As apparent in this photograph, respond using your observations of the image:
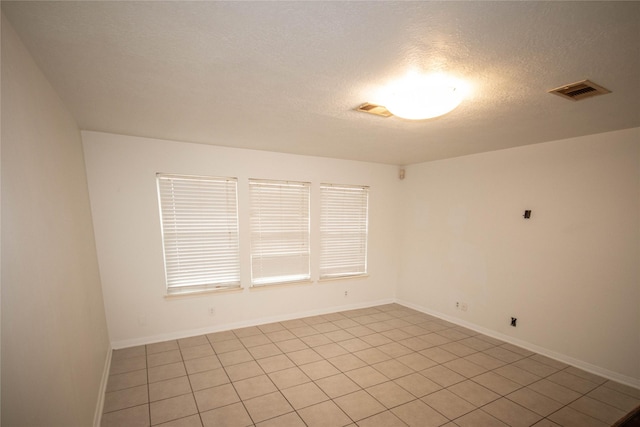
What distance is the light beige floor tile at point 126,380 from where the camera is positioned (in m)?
2.48

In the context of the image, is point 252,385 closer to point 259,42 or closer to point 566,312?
point 259,42

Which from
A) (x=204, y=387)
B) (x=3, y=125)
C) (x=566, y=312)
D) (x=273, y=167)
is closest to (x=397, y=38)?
(x=3, y=125)

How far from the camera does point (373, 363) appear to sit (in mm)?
2967

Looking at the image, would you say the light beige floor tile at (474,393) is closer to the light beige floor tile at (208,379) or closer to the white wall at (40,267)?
the light beige floor tile at (208,379)

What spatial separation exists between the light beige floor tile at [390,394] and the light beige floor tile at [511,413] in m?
0.64

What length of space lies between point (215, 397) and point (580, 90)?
359cm

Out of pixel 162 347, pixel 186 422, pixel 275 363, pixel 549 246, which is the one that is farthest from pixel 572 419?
pixel 162 347

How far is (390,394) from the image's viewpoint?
2.47 metres

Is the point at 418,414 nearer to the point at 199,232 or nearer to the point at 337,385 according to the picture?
the point at 337,385

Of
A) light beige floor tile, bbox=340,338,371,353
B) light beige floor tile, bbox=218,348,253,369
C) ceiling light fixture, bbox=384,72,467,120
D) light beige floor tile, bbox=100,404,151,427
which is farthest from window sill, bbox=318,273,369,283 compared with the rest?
ceiling light fixture, bbox=384,72,467,120

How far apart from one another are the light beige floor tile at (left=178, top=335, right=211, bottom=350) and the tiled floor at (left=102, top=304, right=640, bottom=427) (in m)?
0.02

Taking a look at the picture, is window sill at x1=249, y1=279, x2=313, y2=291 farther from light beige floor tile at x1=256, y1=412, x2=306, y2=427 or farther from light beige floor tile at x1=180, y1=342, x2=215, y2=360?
light beige floor tile at x1=256, y1=412, x2=306, y2=427

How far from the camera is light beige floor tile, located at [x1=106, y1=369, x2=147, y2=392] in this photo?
8.15 feet

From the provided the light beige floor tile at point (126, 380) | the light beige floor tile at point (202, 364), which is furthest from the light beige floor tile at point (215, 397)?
the light beige floor tile at point (126, 380)
